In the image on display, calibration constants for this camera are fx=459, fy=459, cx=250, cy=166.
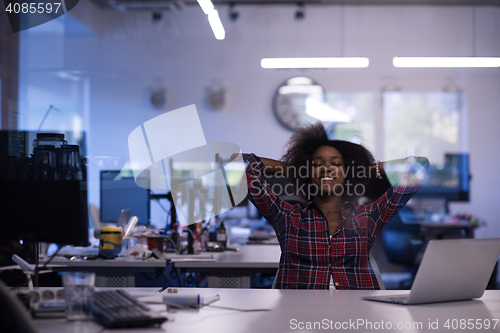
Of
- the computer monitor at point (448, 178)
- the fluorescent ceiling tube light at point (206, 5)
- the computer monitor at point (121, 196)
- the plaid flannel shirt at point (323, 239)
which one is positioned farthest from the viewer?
the computer monitor at point (448, 178)

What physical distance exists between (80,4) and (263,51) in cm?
219

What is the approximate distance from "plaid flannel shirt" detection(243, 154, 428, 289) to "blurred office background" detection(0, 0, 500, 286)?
3602 mm

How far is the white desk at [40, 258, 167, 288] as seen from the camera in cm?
240

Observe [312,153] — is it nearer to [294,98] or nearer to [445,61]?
[445,61]

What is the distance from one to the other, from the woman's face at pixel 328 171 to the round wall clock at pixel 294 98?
3557 mm

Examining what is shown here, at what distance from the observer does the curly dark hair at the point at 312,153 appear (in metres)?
2.13

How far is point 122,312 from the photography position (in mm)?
1030

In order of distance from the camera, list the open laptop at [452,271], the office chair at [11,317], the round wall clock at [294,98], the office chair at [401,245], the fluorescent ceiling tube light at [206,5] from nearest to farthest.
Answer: the office chair at [11,317] < the open laptop at [452,271] < the fluorescent ceiling tube light at [206,5] < the office chair at [401,245] < the round wall clock at [294,98]

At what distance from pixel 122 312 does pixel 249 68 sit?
4.77 meters

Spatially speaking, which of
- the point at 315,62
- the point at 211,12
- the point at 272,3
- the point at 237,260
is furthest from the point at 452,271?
the point at 272,3

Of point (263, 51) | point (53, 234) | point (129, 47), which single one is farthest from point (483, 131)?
point (53, 234)

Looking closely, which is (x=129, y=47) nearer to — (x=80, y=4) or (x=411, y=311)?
(x=80, y=4)

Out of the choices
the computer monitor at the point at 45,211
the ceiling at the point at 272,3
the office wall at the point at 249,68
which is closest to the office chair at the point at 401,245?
the office wall at the point at 249,68

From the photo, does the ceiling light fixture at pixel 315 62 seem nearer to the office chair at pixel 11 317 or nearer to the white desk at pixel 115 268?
the white desk at pixel 115 268
